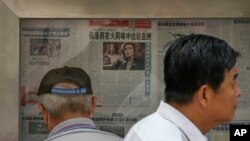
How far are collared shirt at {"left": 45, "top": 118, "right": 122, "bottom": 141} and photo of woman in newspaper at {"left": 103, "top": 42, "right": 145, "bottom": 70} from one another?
98 cm

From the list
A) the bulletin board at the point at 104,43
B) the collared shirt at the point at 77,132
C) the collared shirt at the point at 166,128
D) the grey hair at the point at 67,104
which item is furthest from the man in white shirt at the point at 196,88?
the bulletin board at the point at 104,43

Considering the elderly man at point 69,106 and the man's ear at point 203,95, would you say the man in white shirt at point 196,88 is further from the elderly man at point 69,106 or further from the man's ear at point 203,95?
the elderly man at point 69,106

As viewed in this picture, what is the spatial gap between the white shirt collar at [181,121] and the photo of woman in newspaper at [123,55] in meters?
1.56

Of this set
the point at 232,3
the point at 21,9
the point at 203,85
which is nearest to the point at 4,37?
the point at 21,9

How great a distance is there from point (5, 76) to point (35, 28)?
1.12 feet

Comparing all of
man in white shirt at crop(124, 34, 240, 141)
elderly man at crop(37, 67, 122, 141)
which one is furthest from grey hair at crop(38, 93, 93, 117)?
man in white shirt at crop(124, 34, 240, 141)

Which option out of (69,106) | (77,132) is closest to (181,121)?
(77,132)

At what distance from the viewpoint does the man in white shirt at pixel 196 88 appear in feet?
5.41

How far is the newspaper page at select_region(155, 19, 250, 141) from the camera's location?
3.20m

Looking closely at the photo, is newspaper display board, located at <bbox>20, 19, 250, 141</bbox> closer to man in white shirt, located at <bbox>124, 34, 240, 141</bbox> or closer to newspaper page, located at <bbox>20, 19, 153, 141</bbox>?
newspaper page, located at <bbox>20, 19, 153, 141</bbox>

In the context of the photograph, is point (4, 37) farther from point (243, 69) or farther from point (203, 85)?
point (203, 85)

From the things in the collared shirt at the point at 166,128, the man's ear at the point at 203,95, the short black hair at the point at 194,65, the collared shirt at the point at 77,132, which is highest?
the short black hair at the point at 194,65

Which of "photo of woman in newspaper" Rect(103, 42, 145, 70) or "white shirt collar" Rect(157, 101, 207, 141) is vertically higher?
"photo of woman in newspaper" Rect(103, 42, 145, 70)

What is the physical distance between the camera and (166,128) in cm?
158
